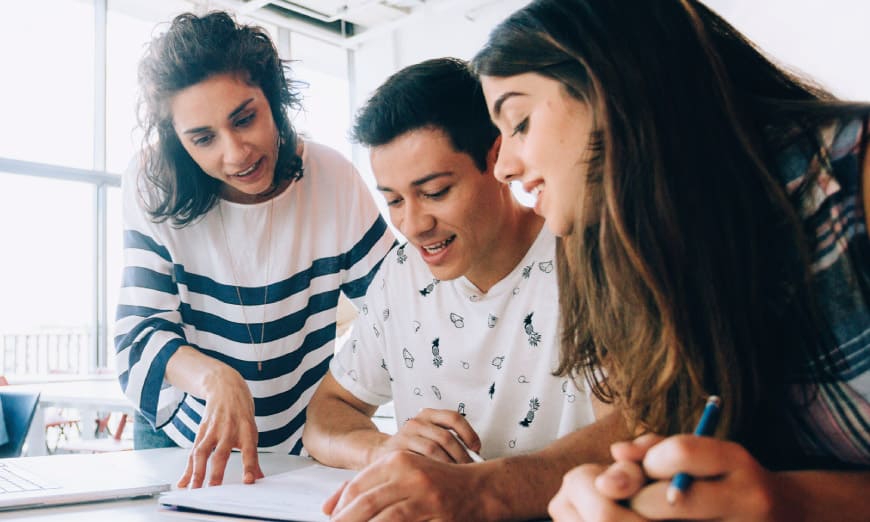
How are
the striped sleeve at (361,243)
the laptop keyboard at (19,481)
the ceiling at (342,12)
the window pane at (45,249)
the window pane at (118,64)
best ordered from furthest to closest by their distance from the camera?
the ceiling at (342,12)
the window pane at (118,64)
the window pane at (45,249)
the striped sleeve at (361,243)
the laptop keyboard at (19,481)

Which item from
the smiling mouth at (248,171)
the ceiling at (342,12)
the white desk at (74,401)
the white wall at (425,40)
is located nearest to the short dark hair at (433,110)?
the smiling mouth at (248,171)

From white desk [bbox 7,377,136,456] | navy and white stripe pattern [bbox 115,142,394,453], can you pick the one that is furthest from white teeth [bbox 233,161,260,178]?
white desk [bbox 7,377,136,456]

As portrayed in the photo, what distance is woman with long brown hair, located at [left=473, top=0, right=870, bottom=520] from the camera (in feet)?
2.30

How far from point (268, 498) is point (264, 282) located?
0.74 meters

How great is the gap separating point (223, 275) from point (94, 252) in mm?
4053

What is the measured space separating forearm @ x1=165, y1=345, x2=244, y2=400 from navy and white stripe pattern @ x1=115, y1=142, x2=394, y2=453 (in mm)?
139

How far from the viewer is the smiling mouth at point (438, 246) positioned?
1412mm

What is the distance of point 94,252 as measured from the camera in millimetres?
5277

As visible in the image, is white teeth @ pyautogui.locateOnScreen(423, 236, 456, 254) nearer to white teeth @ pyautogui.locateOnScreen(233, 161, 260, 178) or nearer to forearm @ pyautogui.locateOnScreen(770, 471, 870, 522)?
white teeth @ pyautogui.locateOnScreen(233, 161, 260, 178)

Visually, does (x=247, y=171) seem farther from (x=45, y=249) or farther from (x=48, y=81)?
(x=48, y=81)

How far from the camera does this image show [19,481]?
46.4 inches

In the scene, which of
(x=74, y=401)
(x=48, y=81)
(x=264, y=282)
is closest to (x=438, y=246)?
(x=264, y=282)

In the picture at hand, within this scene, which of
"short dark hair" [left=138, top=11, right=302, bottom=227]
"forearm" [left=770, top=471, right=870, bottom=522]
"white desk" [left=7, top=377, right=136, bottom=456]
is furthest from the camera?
"white desk" [left=7, top=377, right=136, bottom=456]

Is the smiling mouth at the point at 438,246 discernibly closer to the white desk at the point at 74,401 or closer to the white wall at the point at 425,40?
the white desk at the point at 74,401
